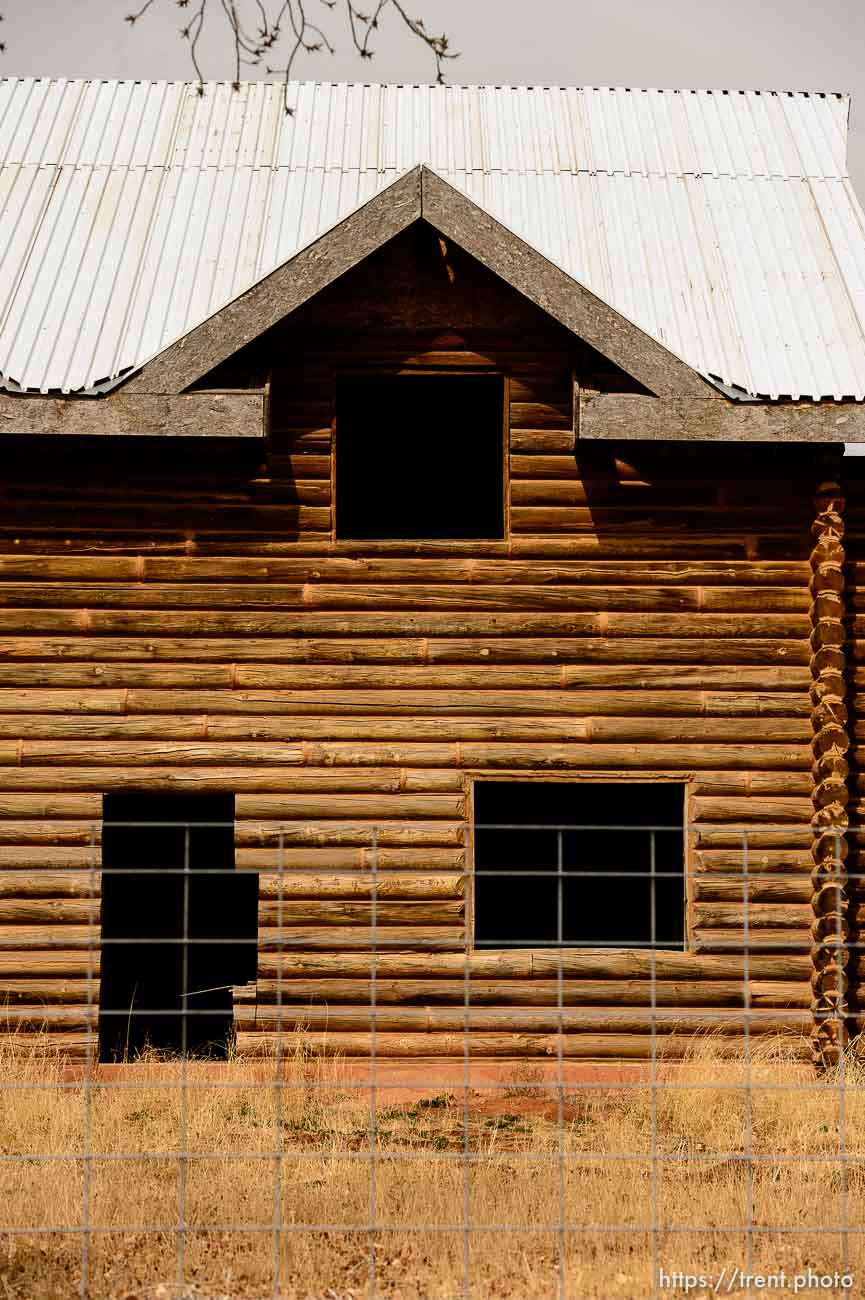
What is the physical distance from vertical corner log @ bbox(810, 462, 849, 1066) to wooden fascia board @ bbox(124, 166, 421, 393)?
402 centimetres

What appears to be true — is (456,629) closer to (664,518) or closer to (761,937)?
(664,518)

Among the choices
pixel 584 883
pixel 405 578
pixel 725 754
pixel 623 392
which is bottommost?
pixel 584 883

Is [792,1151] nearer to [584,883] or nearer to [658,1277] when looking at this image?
[658,1277]

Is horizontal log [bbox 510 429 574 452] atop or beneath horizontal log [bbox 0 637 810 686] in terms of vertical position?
atop

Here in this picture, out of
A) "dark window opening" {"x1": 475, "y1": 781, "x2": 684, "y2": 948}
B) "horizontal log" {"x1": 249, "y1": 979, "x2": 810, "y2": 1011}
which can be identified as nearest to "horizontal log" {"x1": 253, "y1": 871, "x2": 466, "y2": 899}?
"horizontal log" {"x1": 249, "y1": 979, "x2": 810, "y2": 1011}

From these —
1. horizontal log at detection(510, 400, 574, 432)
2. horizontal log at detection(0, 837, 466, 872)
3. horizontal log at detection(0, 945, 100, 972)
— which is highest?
horizontal log at detection(510, 400, 574, 432)

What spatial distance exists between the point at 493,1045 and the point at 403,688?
9.26 feet

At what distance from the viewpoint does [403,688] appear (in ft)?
37.8

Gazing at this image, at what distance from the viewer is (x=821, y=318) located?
12.3 meters

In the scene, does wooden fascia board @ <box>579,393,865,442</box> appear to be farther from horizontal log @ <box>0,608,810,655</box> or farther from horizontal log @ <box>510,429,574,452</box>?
horizontal log @ <box>0,608,810,655</box>

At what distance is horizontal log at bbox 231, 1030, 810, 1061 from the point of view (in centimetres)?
1109

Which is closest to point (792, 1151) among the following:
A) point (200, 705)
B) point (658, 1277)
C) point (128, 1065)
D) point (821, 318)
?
point (658, 1277)

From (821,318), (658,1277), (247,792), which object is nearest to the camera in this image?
(658,1277)

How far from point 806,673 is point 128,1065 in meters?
5.94
